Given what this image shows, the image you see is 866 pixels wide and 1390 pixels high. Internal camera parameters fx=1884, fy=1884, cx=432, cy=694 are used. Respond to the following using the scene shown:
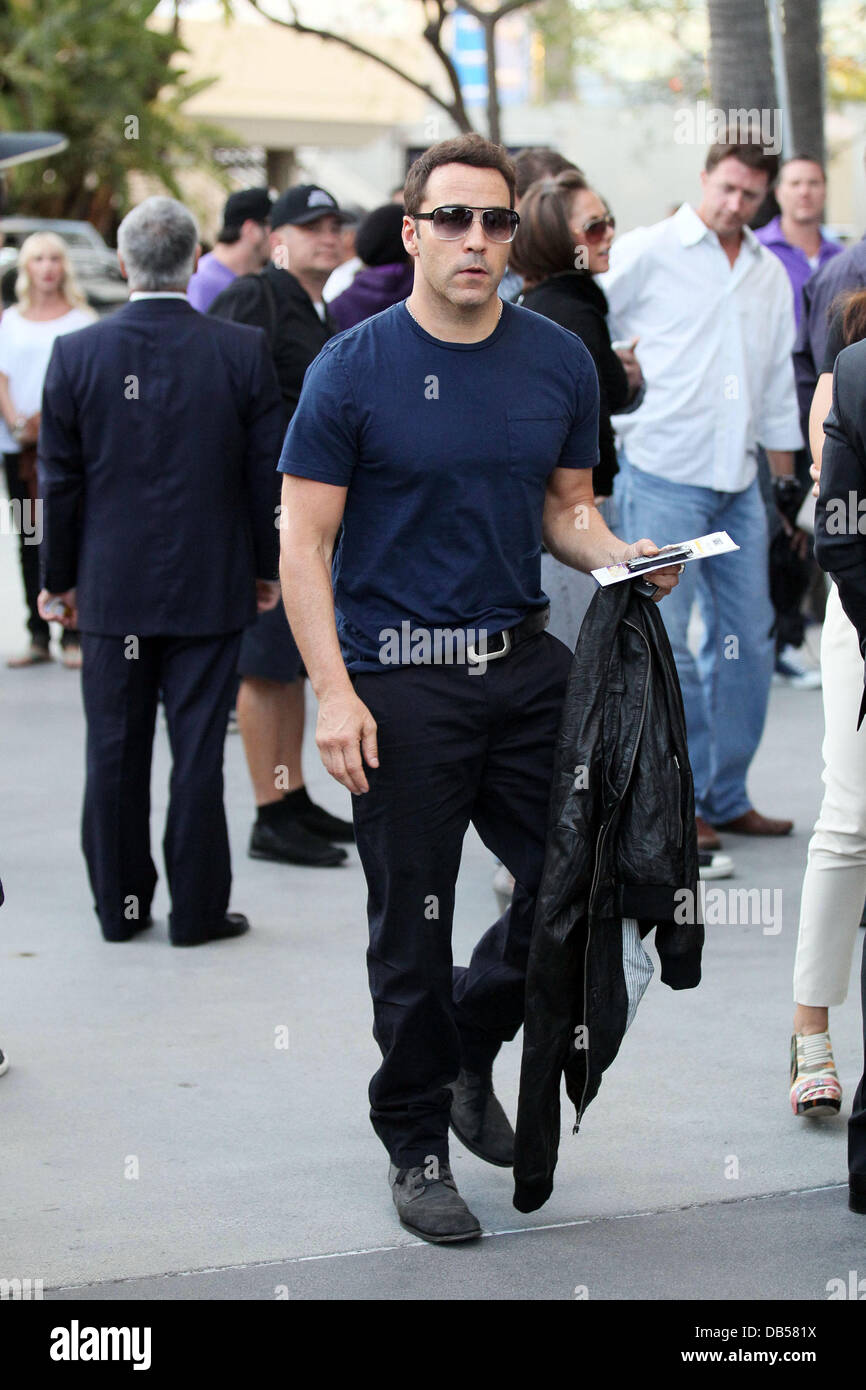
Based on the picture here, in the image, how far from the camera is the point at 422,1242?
3703 mm

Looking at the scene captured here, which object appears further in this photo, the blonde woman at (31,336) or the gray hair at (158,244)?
the blonde woman at (31,336)

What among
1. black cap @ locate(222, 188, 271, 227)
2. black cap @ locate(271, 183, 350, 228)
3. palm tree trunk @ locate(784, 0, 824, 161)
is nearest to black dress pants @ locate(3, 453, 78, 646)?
black cap @ locate(222, 188, 271, 227)

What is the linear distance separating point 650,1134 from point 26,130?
100.0 ft

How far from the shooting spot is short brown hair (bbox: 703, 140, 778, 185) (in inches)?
247

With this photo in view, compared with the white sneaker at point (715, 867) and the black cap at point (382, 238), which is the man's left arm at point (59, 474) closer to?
the black cap at point (382, 238)

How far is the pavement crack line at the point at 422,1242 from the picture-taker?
353 cm

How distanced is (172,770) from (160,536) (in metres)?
0.71

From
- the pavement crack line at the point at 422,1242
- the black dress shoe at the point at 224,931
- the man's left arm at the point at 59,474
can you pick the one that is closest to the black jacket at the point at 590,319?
the man's left arm at the point at 59,474

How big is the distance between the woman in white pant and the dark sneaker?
0.95 metres

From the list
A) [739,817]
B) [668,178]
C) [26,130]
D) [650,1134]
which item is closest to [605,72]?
[668,178]

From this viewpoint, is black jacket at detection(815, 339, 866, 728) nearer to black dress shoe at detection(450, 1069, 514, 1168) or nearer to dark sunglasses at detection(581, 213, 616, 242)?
black dress shoe at detection(450, 1069, 514, 1168)

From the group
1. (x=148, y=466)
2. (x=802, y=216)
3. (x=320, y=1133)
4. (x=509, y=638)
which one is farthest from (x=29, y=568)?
(x=509, y=638)

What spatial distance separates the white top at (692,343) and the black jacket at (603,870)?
9.43 feet
